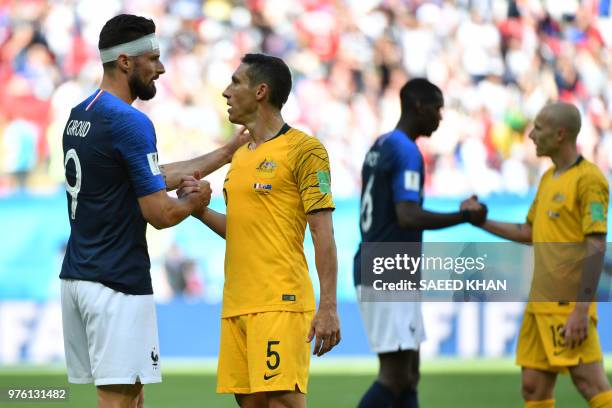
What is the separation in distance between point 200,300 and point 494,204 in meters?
3.36

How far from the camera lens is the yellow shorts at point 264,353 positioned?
472cm

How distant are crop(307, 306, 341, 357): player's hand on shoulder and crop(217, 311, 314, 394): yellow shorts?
0.53 feet

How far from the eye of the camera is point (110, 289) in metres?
4.62

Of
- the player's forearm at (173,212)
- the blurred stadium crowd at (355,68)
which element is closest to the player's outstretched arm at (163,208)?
the player's forearm at (173,212)

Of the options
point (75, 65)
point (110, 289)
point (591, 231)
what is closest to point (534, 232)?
point (591, 231)

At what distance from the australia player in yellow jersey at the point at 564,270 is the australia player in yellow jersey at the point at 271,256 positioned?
1847 mm

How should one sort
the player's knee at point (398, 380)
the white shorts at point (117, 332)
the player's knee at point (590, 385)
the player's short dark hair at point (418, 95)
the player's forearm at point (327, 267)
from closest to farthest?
the white shorts at point (117, 332) → the player's forearm at point (327, 267) → the player's knee at point (590, 385) → the player's knee at point (398, 380) → the player's short dark hair at point (418, 95)

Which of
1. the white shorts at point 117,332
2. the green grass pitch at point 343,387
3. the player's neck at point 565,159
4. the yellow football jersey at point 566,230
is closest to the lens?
the white shorts at point 117,332

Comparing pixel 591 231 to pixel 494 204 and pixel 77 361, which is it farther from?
pixel 494 204

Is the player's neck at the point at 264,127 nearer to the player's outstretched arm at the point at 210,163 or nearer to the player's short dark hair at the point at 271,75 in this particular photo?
the player's short dark hair at the point at 271,75

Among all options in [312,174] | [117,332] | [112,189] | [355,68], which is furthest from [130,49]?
[355,68]

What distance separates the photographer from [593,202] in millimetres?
6059

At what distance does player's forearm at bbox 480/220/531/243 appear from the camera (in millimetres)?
6590

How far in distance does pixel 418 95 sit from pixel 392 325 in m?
1.48
